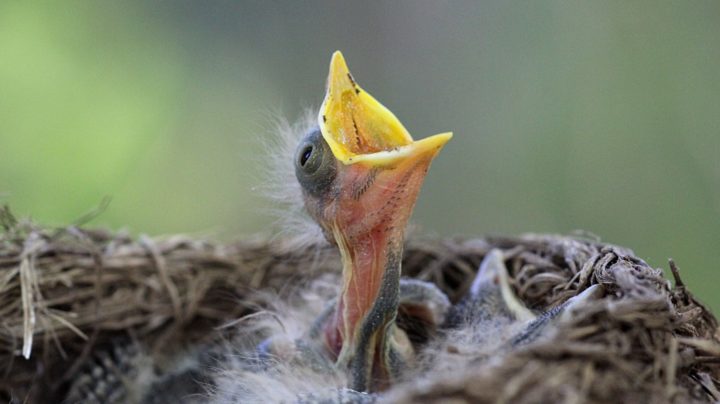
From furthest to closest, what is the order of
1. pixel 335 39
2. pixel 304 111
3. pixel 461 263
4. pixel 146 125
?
pixel 335 39
pixel 146 125
pixel 461 263
pixel 304 111

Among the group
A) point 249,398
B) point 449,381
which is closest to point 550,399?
point 449,381

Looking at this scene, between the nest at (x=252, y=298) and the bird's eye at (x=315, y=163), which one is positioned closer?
the nest at (x=252, y=298)

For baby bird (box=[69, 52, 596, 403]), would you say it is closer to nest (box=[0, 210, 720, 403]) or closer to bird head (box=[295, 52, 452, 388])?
bird head (box=[295, 52, 452, 388])

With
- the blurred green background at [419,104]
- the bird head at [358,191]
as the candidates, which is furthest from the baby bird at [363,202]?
the blurred green background at [419,104]

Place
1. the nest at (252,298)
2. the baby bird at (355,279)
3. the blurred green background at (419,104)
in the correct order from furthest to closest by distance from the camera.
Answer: the blurred green background at (419,104) → the baby bird at (355,279) → the nest at (252,298)

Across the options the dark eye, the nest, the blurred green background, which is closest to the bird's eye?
the dark eye

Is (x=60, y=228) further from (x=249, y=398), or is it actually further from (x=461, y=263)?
(x=461, y=263)

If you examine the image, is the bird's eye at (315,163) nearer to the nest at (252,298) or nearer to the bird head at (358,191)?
the bird head at (358,191)
